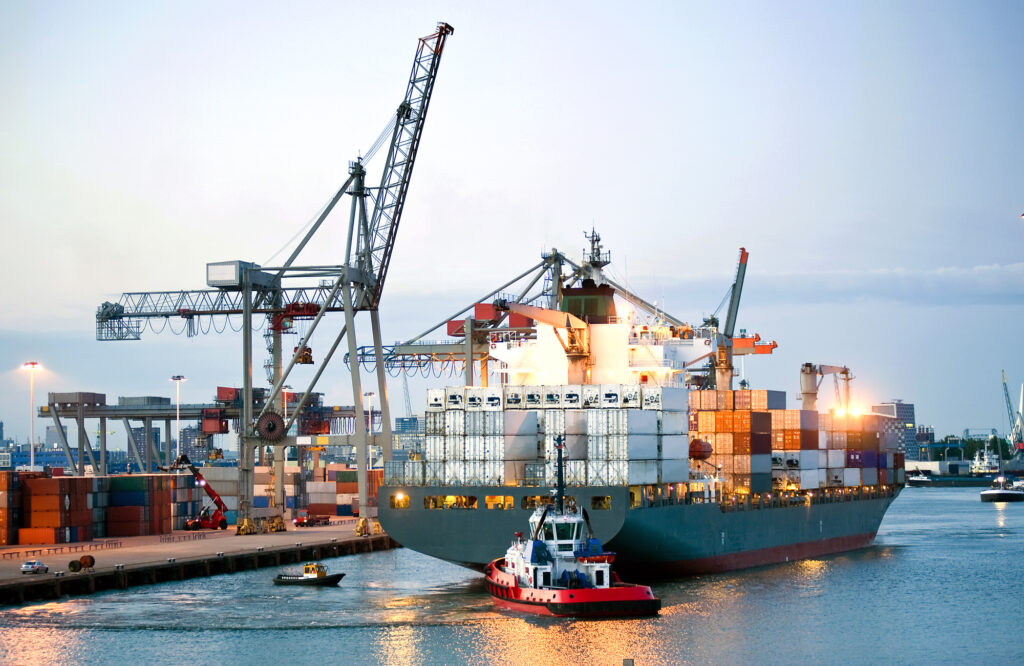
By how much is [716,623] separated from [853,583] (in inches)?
692

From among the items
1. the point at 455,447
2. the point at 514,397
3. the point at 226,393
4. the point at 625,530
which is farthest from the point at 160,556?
the point at 226,393

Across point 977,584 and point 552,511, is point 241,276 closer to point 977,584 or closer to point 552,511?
point 552,511

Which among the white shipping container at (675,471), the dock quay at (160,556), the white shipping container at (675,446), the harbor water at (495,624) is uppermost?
the white shipping container at (675,446)

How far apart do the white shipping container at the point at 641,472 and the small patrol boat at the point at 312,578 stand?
52.1 ft

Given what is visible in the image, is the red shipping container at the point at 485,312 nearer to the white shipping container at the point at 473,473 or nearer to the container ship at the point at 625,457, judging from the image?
the container ship at the point at 625,457

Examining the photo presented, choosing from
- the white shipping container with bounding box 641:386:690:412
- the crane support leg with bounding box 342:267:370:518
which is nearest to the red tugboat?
the white shipping container with bounding box 641:386:690:412

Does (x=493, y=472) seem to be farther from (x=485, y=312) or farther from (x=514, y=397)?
(x=485, y=312)

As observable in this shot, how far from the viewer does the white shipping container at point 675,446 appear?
59.9m

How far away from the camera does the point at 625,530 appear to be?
55719 millimetres

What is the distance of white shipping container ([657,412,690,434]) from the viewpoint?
59.7m

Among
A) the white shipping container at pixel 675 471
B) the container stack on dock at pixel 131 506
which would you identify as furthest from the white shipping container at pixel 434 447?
the container stack on dock at pixel 131 506

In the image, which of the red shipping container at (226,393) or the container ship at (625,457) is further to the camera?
the red shipping container at (226,393)

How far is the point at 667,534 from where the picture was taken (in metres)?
58.8

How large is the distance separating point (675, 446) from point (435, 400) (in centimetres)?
1204
